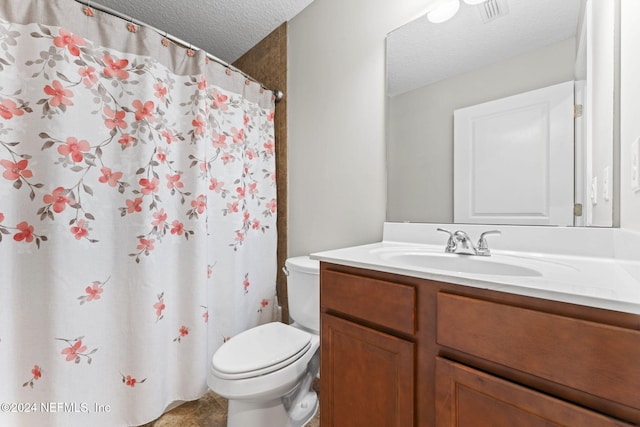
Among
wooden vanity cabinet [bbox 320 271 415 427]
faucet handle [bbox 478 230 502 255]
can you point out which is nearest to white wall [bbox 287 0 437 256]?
faucet handle [bbox 478 230 502 255]

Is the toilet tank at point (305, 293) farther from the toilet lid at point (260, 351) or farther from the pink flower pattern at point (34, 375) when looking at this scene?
the pink flower pattern at point (34, 375)

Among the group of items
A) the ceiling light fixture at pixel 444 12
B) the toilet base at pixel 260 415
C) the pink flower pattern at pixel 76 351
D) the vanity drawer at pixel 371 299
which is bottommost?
the toilet base at pixel 260 415

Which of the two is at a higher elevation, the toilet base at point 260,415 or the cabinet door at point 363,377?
the cabinet door at point 363,377

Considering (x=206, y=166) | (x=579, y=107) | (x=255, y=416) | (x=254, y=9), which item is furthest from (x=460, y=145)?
(x=254, y=9)

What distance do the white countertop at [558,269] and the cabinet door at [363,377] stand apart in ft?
0.66

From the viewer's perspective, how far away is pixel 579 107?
0.96 metres

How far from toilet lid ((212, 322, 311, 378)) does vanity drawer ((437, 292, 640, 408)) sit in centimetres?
70

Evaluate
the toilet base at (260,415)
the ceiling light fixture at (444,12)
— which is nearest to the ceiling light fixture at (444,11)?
the ceiling light fixture at (444,12)

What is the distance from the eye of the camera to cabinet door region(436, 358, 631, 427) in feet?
1.72

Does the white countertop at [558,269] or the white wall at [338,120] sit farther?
the white wall at [338,120]

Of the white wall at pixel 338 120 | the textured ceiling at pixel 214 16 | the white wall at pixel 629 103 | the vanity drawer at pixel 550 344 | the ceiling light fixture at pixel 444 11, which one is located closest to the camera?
the vanity drawer at pixel 550 344

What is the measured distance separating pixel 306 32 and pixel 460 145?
48.8 inches

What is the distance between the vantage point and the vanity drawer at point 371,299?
2.48 ft

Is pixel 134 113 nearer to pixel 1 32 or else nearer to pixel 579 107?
pixel 1 32
